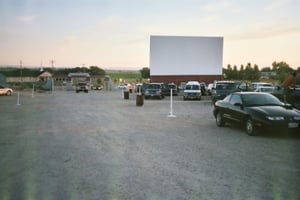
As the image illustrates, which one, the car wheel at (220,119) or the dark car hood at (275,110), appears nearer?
the dark car hood at (275,110)

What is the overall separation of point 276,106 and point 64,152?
7468mm

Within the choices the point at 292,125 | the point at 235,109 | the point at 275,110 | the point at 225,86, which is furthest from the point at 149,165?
the point at 225,86

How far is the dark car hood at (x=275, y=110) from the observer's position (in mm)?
11461

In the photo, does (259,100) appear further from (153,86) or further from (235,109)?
(153,86)

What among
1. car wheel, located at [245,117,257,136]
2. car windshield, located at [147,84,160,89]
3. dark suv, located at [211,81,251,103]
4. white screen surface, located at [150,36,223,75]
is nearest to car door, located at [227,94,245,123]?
car wheel, located at [245,117,257,136]

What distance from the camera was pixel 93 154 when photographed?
8906mm

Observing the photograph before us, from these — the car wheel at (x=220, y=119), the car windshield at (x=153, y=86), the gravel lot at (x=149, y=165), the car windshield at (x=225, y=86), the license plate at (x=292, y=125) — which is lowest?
the gravel lot at (x=149, y=165)

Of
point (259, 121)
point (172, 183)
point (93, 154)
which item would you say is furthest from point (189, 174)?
point (259, 121)

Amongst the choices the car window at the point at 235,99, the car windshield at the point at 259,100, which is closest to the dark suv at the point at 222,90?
the car window at the point at 235,99

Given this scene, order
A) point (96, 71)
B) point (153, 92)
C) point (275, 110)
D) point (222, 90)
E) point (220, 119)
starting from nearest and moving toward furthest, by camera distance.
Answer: point (275, 110) → point (220, 119) → point (222, 90) → point (153, 92) → point (96, 71)

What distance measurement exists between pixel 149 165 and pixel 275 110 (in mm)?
5937

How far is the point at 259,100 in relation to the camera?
13.0m

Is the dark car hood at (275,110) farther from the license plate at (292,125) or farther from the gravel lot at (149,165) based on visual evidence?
the gravel lot at (149,165)

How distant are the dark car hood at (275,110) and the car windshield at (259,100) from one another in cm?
50
